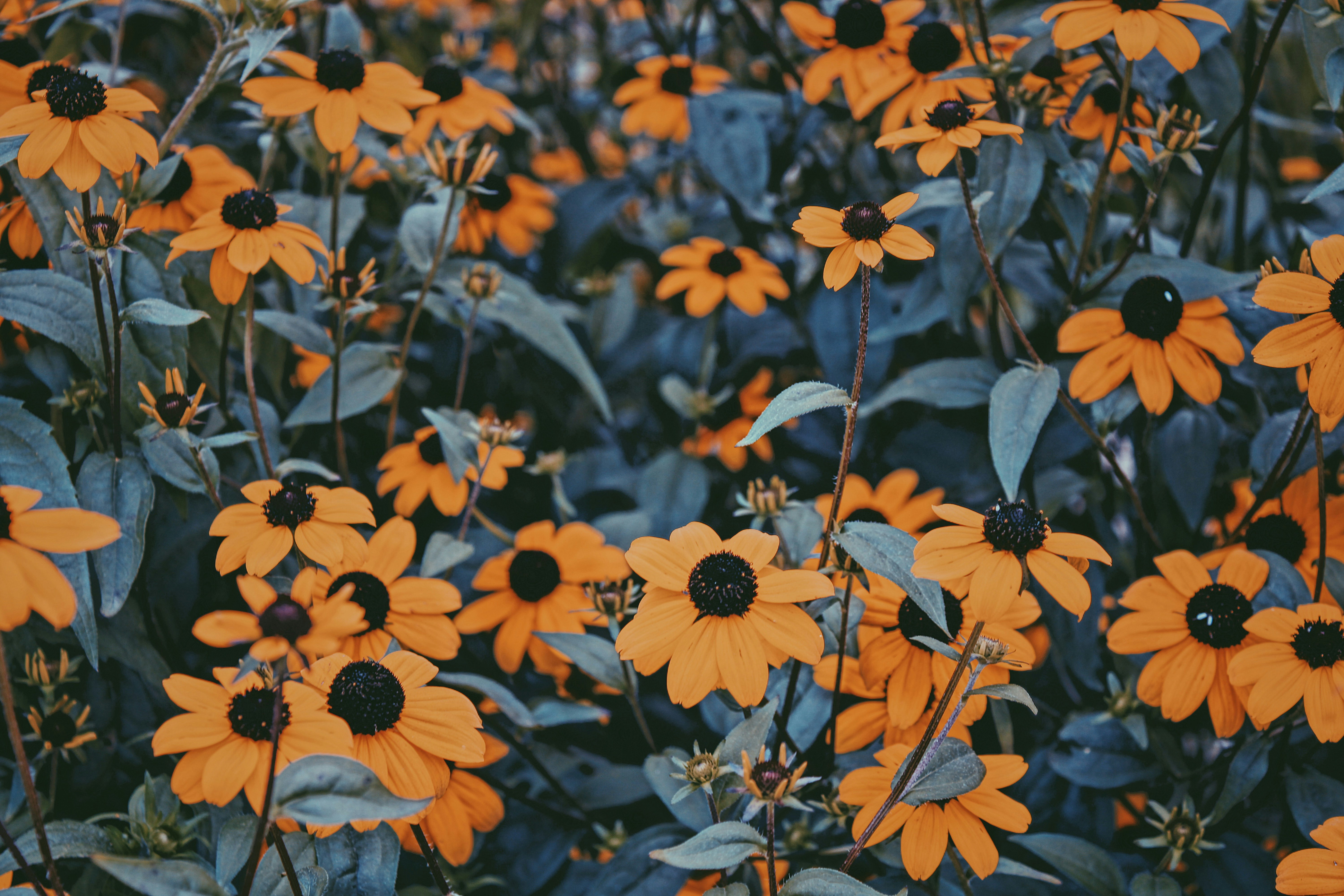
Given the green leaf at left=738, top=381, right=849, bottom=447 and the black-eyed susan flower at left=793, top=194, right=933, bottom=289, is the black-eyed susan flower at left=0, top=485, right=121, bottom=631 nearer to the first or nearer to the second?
the green leaf at left=738, top=381, right=849, bottom=447

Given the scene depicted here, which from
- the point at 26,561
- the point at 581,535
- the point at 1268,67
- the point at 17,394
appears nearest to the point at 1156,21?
the point at 581,535

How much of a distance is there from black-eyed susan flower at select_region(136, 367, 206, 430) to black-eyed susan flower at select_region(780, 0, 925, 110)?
891 mm

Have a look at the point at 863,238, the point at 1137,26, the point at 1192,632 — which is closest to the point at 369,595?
the point at 863,238

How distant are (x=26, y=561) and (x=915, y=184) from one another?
1287 mm

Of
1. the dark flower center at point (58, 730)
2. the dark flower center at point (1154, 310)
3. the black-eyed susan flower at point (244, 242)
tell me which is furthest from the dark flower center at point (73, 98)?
the dark flower center at point (1154, 310)

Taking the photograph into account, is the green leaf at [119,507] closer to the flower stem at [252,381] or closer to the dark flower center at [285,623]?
the flower stem at [252,381]

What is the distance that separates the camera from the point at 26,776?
0.60 metres

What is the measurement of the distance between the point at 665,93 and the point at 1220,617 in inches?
48.0

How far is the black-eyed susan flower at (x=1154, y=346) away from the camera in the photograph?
3.19 ft

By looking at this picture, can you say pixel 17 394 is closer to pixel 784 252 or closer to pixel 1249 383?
pixel 784 252

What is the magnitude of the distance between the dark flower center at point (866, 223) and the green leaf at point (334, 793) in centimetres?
55

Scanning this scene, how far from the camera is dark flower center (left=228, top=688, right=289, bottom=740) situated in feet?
2.20

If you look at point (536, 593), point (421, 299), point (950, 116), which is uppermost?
point (950, 116)

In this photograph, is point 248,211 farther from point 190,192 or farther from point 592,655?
point 592,655
